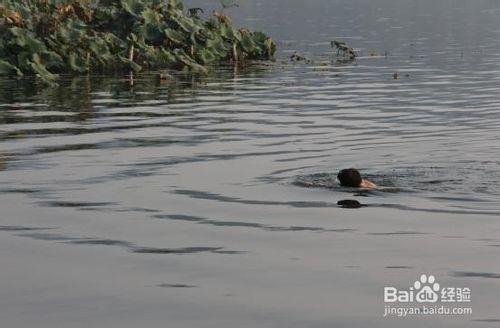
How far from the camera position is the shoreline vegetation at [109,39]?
3578 centimetres

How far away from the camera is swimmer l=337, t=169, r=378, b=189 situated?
53.8 feet

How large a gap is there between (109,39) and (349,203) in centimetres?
2392

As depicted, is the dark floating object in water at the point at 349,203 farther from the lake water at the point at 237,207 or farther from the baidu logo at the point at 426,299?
the baidu logo at the point at 426,299

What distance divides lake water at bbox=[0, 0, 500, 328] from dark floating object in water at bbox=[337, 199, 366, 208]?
0.51 ft

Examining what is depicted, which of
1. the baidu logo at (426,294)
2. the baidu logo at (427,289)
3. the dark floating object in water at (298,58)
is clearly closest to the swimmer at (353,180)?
the baidu logo at (427,289)

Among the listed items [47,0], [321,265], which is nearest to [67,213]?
[321,265]

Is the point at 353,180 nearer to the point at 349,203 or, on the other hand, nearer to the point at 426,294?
the point at 349,203

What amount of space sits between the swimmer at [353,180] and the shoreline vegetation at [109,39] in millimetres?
19262

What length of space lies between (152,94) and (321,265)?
21.2m

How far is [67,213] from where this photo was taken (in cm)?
1469

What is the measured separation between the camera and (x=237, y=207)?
50.5ft

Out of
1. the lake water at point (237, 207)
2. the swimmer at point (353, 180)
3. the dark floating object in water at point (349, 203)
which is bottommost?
the dark floating object in water at point (349, 203)

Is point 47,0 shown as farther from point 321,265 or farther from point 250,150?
point 321,265

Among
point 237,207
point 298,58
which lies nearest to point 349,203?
point 237,207
